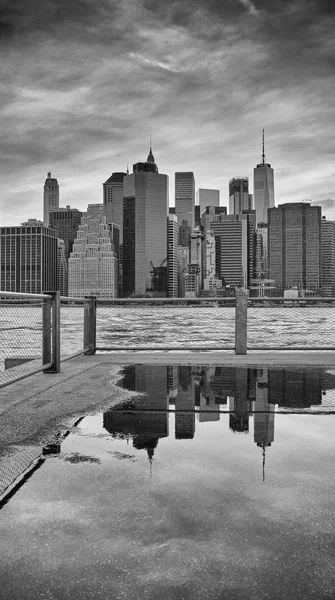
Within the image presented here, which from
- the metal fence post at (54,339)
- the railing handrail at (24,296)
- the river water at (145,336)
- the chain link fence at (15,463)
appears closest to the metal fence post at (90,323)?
the river water at (145,336)

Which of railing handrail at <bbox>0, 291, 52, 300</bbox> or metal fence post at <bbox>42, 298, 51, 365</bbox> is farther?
metal fence post at <bbox>42, 298, 51, 365</bbox>

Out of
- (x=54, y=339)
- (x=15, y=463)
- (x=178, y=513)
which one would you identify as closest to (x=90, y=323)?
(x=54, y=339)

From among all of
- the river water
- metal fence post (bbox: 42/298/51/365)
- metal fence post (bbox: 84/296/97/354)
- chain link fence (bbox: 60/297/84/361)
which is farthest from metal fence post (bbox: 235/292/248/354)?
metal fence post (bbox: 42/298/51/365)

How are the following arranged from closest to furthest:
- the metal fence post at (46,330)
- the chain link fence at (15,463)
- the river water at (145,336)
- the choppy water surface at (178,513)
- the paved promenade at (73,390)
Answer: the choppy water surface at (178,513) → the chain link fence at (15,463) → the paved promenade at (73,390) → the metal fence post at (46,330) → the river water at (145,336)

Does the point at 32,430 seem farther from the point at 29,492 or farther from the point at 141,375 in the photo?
the point at 141,375

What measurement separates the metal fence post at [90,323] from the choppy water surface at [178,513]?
214 inches

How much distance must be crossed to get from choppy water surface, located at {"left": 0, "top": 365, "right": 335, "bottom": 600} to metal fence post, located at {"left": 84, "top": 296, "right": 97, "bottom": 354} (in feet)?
17.8

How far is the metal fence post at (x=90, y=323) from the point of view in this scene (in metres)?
10.1

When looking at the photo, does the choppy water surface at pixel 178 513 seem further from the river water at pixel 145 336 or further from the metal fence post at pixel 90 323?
the metal fence post at pixel 90 323

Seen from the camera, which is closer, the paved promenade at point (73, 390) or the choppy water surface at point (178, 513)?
the choppy water surface at point (178, 513)

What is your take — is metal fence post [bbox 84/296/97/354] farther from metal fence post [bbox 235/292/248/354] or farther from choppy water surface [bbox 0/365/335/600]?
choppy water surface [bbox 0/365/335/600]

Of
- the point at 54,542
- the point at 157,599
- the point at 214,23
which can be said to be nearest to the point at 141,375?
the point at 54,542

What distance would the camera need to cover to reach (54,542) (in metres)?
2.27

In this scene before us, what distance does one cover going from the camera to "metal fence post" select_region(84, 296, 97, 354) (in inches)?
400
